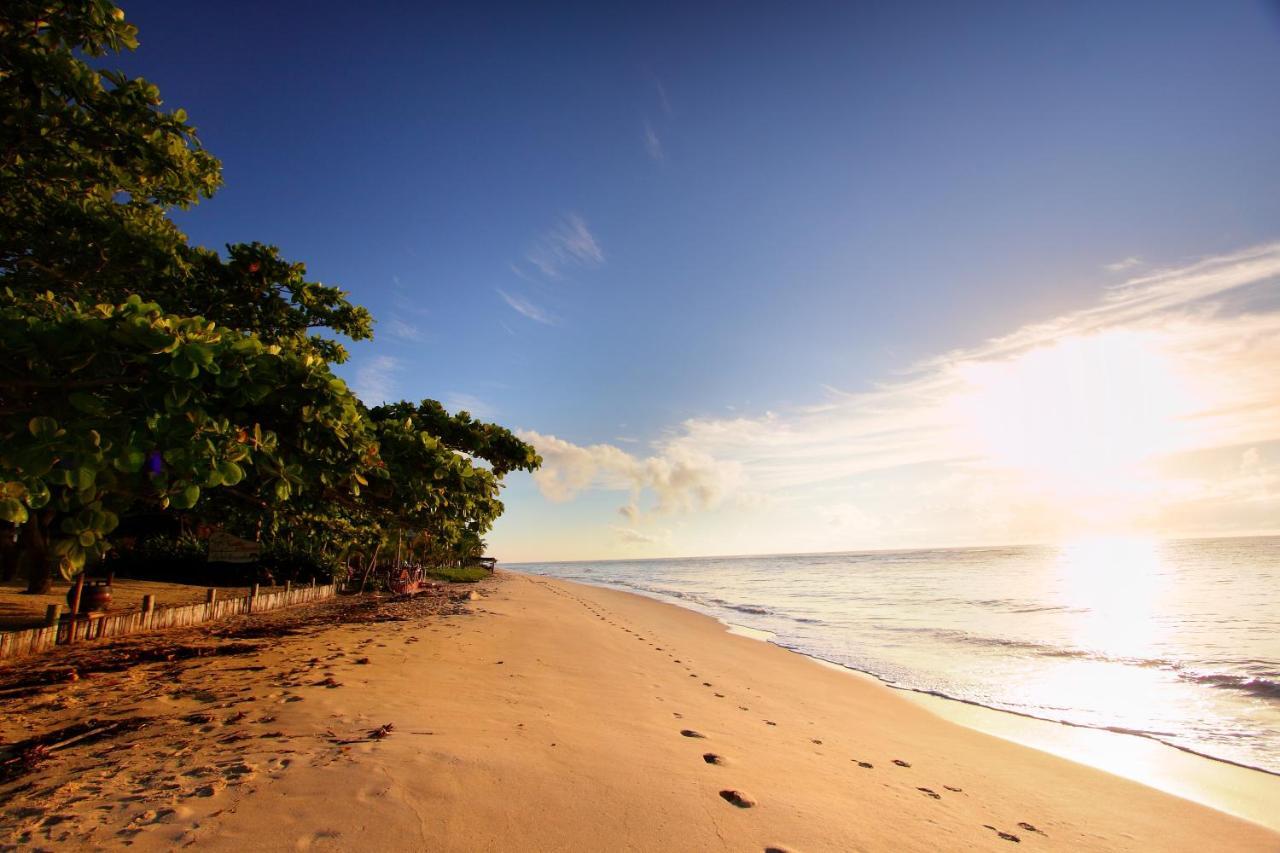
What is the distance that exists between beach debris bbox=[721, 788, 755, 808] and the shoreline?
5.94 meters

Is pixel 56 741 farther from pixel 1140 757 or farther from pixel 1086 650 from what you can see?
pixel 1086 650

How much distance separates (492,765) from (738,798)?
77.9 inches

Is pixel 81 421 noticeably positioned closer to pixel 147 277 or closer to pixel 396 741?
pixel 396 741

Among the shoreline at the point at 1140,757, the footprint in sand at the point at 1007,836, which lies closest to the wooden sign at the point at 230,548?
the shoreline at the point at 1140,757

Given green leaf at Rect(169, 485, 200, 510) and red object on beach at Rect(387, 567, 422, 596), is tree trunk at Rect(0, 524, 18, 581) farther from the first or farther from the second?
green leaf at Rect(169, 485, 200, 510)

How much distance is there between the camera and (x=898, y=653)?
15.5 meters

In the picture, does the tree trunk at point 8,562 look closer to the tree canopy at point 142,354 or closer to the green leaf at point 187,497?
the tree canopy at point 142,354

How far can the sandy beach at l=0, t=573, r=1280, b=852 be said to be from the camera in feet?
11.1

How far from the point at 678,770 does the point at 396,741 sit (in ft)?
8.03

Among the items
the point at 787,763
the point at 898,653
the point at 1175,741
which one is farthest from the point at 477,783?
the point at 898,653

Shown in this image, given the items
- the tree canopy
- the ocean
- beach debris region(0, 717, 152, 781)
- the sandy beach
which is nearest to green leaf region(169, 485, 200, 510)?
the tree canopy

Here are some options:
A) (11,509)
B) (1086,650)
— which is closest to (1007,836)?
(11,509)

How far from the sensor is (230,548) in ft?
56.9

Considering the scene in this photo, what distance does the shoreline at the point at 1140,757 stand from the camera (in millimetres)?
6398
